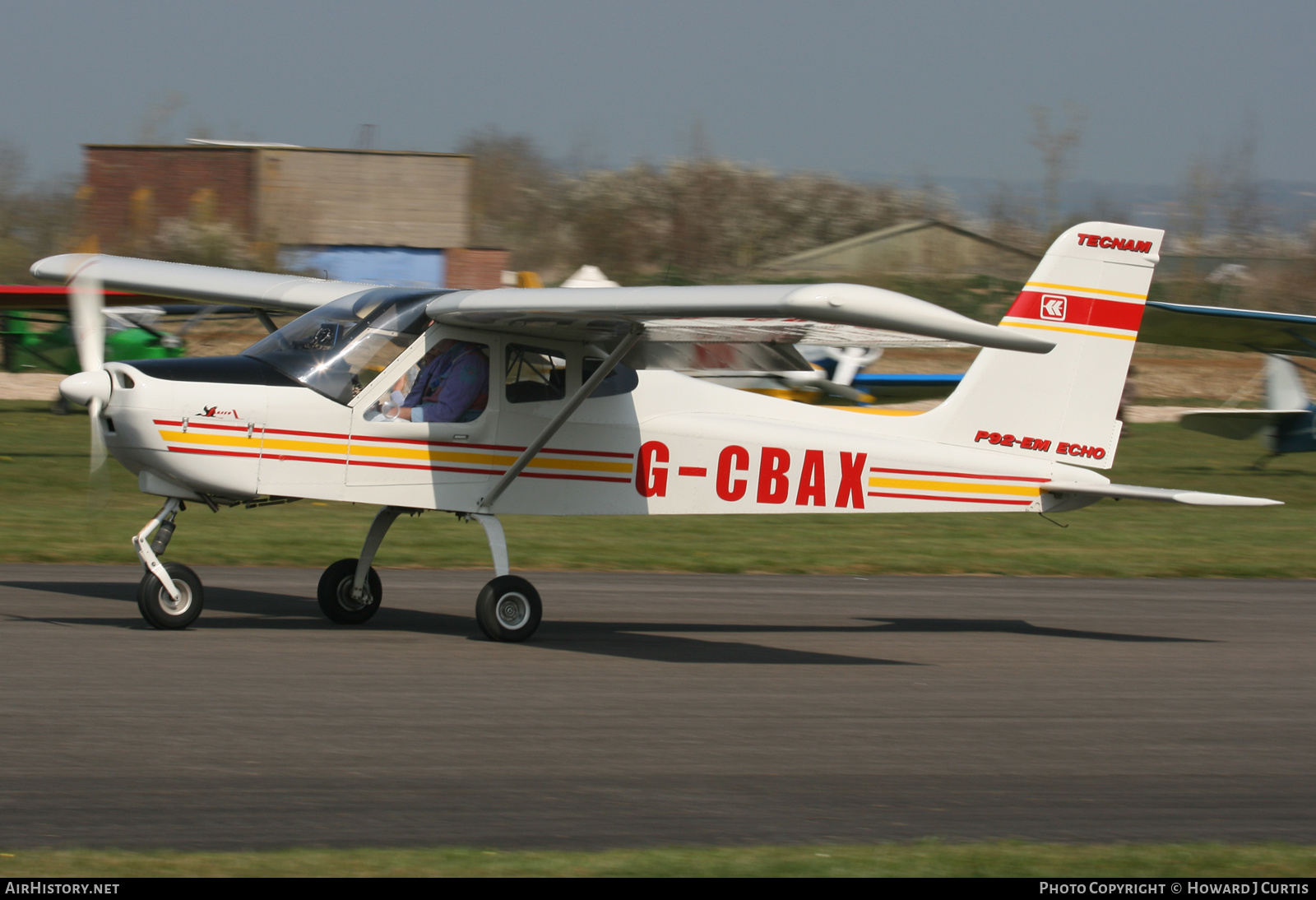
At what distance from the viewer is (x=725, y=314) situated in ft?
24.8

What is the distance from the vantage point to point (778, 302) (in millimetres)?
7016

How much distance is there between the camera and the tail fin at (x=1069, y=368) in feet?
33.7

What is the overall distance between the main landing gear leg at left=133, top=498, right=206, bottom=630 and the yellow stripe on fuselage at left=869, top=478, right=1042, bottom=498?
184 inches

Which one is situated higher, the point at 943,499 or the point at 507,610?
the point at 943,499

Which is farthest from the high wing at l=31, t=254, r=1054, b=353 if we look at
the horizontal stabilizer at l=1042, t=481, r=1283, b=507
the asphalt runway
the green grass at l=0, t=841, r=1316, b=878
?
the green grass at l=0, t=841, r=1316, b=878

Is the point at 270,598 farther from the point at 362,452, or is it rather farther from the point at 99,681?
the point at 99,681

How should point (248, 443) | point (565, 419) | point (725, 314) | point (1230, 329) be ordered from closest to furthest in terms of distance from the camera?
point (725, 314) < point (248, 443) < point (565, 419) < point (1230, 329)

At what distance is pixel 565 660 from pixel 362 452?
73.2 inches

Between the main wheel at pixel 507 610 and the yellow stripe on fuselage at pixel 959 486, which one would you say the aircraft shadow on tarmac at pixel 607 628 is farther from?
the yellow stripe on fuselage at pixel 959 486

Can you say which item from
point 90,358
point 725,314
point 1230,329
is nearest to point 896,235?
point 1230,329

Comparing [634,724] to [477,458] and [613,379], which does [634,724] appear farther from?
[613,379]

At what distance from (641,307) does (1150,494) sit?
4.07 m
